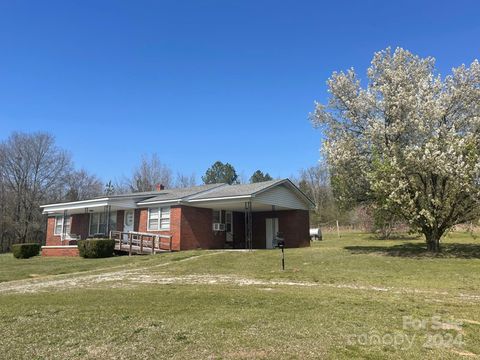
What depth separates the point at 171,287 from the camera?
38.6ft

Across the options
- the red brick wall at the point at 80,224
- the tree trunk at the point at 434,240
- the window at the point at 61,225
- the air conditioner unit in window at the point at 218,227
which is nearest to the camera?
the tree trunk at the point at 434,240

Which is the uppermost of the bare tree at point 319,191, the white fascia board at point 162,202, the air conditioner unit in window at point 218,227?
the bare tree at point 319,191

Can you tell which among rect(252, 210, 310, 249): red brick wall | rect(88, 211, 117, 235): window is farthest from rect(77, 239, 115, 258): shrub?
rect(252, 210, 310, 249): red brick wall

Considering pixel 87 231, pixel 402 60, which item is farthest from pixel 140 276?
pixel 87 231

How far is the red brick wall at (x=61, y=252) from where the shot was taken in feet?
87.8

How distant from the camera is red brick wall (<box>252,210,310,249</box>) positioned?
94.3 ft

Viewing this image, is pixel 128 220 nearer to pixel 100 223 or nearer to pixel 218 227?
pixel 100 223

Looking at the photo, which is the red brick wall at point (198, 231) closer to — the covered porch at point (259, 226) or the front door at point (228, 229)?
the covered porch at point (259, 226)

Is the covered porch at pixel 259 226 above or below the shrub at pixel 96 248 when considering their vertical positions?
above

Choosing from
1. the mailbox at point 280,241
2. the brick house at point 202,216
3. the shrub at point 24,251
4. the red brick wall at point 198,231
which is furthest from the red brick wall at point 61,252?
the mailbox at point 280,241

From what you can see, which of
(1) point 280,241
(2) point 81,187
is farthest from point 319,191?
(1) point 280,241

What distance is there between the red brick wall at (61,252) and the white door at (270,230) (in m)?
12.0

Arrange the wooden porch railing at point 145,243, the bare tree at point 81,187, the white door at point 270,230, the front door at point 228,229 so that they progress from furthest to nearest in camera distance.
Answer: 1. the bare tree at point 81,187
2. the white door at point 270,230
3. the front door at point 228,229
4. the wooden porch railing at point 145,243

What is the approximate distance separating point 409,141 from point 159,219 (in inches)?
577
